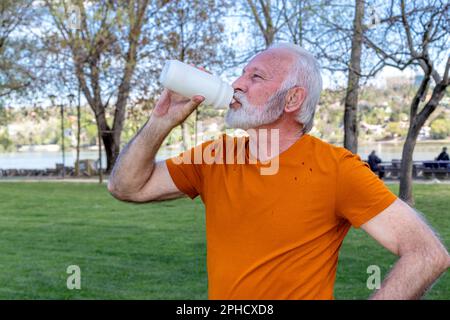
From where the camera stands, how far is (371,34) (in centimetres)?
1716

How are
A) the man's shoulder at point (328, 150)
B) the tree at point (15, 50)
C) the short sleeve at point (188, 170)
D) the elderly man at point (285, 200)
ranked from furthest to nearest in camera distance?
the tree at point (15, 50) < the short sleeve at point (188, 170) < the man's shoulder at point (328, 150) < the elderly man at point (285, 200)

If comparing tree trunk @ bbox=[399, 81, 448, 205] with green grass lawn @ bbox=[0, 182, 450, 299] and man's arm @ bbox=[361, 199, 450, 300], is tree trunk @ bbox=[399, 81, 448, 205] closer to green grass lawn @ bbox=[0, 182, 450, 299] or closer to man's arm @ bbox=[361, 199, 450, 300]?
green grass lawn @ bbox=[0, 182, 450, 299]

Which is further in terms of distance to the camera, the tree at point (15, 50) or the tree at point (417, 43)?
the tree at point (15, 50)

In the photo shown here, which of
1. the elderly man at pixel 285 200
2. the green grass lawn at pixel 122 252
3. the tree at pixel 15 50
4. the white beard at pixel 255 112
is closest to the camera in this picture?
the elderly man at pixel 285 200

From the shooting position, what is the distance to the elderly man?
7.16 feet

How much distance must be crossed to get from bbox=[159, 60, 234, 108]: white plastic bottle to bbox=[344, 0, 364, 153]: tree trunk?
14357mm

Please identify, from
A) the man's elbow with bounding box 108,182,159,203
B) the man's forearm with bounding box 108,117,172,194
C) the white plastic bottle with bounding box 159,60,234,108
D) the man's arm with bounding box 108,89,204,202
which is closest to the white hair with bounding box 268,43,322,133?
the white plastic bottle with bounding box 159,60,234,108

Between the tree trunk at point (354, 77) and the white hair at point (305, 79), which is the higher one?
the tree trunk at point (354, 77)

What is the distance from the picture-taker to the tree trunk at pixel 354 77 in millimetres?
16969

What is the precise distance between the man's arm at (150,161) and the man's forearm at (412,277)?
88cm

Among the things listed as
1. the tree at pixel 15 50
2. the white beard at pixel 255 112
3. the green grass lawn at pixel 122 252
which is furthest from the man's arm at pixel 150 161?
the tree at pixel 15 50

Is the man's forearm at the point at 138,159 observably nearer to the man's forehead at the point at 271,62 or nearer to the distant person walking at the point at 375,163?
the man's forehead at the point at 271,62

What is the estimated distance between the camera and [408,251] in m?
2.12

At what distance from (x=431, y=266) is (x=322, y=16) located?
53.8ft
